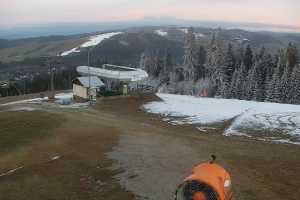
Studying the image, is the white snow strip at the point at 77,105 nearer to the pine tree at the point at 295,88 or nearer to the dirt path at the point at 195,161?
the dirt path at the point at 195,161

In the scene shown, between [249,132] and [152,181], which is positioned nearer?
[152,181]

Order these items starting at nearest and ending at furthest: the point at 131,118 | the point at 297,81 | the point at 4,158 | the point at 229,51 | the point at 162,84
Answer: the point at 4,158, the point at 131,118, the point at 297,81, the point at 229,51, the point at 162,84

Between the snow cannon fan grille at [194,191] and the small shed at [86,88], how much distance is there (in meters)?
51.2

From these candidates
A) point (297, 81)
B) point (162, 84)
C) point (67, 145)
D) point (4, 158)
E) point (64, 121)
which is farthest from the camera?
point (162, 84)

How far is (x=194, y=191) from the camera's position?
1286 centimetres

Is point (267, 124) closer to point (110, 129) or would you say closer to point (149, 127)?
point (149, 127)

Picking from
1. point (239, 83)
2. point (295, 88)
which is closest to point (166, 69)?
point (239, 83)

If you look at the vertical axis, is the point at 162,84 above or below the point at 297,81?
below

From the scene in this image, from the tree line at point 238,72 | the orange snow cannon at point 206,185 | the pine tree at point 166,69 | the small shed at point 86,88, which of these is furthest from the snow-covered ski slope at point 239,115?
the pine tree at point 166,69

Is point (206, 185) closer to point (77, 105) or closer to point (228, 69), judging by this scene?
point (77, 105)

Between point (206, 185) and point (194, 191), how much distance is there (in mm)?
488

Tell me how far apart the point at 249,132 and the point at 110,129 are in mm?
12725

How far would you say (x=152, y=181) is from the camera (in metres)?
22.6

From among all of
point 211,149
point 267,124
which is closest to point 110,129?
point 211,149
